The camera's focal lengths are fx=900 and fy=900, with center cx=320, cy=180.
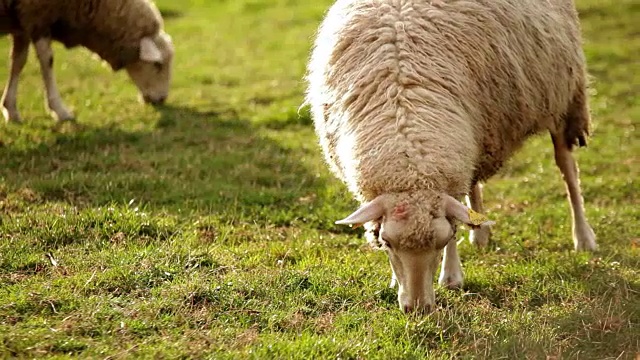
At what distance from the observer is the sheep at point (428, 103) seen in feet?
15.6

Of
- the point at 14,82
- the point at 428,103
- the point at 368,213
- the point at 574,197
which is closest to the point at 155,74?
the point at 14,82

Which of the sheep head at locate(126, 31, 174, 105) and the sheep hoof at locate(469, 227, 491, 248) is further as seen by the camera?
the sheep head at locate(126, 31, 174, 105)

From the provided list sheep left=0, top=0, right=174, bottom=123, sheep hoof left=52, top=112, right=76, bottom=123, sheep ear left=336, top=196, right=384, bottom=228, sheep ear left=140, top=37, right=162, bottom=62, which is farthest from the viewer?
sheep ear left=140, top=37, right=162, bottom=62

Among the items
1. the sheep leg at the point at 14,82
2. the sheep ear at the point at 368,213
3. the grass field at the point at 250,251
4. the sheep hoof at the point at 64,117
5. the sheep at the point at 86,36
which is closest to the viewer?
the grass field at the point at 250,251

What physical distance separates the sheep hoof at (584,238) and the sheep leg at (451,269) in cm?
152

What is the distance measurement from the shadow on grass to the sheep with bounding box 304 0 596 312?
160cm

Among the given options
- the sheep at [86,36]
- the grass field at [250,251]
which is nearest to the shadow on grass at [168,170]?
the grass field at [250,251]

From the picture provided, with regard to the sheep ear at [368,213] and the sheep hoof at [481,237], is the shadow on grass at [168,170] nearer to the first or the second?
the sheep hoof at [481,237]

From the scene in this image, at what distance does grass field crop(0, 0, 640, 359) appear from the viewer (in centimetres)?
456

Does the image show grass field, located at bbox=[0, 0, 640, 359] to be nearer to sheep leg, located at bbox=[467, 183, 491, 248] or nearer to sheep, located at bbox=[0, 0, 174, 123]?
sheep leg, located at bbox=[467, 183, 491, 248]

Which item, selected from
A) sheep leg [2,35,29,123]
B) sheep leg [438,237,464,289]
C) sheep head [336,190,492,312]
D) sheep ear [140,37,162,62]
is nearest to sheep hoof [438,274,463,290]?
sheep leg [438,237,464,289]

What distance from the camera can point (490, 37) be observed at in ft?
18.5

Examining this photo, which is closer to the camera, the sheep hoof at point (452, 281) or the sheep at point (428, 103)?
the sheep at point (428, 103)

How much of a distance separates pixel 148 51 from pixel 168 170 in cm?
304
